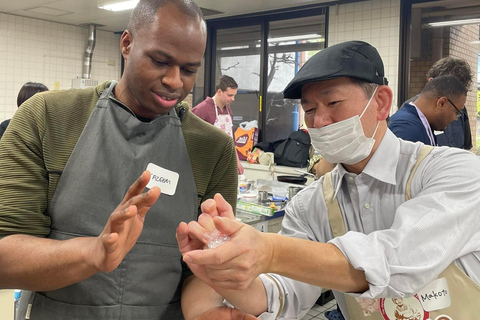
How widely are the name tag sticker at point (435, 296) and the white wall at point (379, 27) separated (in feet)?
15.2

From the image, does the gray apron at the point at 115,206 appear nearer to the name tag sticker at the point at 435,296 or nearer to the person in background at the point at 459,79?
the name tag sticker at the point at 435,296

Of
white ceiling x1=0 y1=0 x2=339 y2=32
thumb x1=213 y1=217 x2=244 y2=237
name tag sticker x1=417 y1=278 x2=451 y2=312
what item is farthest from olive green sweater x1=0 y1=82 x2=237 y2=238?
white ceiling x1=0 y1=0 x2=339 y2=32

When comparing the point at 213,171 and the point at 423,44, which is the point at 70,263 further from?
the point at 423,44

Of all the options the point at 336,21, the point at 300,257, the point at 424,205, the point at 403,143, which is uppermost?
the point at 336,21

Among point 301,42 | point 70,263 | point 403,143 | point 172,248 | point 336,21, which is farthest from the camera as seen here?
point 301,42

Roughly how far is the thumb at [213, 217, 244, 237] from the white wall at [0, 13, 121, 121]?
24.8 ft

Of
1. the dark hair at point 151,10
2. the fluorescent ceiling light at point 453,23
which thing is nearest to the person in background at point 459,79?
the fluorescent ceiling light at point 453,23

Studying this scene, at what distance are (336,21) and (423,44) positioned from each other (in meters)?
1.19

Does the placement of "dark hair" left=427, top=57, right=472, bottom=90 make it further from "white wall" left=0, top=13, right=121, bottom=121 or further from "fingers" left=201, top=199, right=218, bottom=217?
"white wall" left=0, top=13, right=121, bottom=121

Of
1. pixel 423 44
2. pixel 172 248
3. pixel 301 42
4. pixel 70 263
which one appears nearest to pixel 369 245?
pixel 172 248

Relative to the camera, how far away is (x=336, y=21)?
19.9ft

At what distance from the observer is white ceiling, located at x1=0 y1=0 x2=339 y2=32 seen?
6.19 meters

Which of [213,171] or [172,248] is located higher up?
[213,171]

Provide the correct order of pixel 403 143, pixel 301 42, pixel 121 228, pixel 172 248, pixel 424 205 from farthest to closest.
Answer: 1. pixel 301 42
2. pixel 403 143
3. pixel 172 248
4. pixel 424 205
5. pixel 121 228
